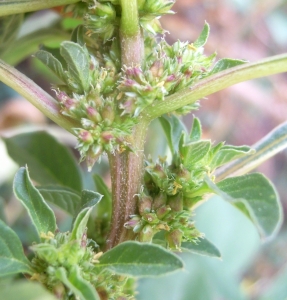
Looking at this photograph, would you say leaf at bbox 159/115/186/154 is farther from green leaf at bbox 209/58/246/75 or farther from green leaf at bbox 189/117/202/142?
green leaf at bbox 209/58/246/75

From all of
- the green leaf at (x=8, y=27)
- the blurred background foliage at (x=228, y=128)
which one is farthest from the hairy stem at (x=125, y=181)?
the blurred background foliage at (x=228, y=128)

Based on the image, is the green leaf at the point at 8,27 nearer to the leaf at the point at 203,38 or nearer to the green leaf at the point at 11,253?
the leaf at the point at 203,38

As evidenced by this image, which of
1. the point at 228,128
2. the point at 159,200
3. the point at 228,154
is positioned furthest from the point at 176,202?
the point at 228,128

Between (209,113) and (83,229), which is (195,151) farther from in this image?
(209,113)

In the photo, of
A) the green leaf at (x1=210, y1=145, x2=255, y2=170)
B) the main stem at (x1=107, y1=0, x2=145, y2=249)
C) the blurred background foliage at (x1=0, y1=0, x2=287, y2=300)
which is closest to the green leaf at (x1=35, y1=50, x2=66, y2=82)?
the main stem at (x1=107, y1=0, x2=145, y2=249)

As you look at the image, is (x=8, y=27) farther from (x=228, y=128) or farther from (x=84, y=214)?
(x=228, y=128)

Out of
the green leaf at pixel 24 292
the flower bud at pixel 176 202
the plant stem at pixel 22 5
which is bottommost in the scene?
the green leaf at pixel 24 292

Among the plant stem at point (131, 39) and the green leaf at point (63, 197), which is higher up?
the plant stem at point (131, 39)
